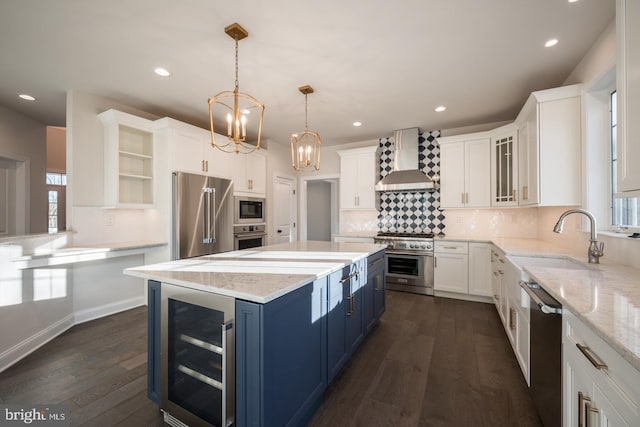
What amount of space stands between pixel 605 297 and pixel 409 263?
3.00m

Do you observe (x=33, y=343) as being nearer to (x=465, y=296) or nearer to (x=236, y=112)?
(x=236, y=112)

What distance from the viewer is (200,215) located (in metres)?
3.55

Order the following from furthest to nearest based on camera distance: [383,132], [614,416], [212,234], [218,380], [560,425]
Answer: [383,132] → [212,234] → [218,380] → [560,425] → [614,416]

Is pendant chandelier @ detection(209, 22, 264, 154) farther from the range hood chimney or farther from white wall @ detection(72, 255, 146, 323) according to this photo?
the range hood chimney

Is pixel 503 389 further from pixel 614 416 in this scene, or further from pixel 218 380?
pixel 218 380

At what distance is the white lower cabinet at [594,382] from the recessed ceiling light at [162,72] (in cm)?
346

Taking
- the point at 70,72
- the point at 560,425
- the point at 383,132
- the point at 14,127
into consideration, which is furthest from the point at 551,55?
the point at 14,127

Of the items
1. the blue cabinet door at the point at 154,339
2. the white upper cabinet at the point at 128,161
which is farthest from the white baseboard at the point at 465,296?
the white upper cabinet at the point at 128,161

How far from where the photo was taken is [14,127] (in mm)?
3531

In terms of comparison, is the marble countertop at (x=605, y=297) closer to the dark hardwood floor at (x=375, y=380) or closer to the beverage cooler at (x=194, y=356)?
the dark hardwood floor at (x=375, y=380)

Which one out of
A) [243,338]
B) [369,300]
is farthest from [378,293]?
[243,338]

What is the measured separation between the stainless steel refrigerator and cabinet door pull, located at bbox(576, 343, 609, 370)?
3.59 m

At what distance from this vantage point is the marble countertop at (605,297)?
0.76m

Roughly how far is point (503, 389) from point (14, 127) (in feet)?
20.1
